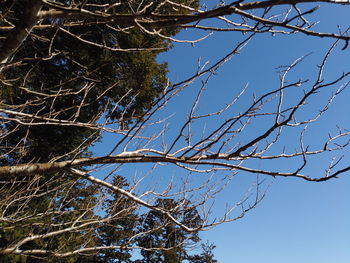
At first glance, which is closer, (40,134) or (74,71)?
(74,71)

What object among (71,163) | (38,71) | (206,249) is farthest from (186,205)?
(206,249)

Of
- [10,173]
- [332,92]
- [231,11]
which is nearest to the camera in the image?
[231,11]

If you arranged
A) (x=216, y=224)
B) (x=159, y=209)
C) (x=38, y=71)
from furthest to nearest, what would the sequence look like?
1. (x=38, y=71)
2. (x=216, y=224)
3. (x=159, y=209)

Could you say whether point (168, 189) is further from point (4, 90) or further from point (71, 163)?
point (4, 90)

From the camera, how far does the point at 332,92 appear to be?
203 centimetres

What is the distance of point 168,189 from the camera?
3375 mm

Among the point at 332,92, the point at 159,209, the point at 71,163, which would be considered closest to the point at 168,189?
the point at 159,209

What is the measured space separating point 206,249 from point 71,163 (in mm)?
32974

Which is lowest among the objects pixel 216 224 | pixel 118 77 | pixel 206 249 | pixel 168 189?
pixel 216 224

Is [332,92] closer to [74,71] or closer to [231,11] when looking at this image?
[231,11]

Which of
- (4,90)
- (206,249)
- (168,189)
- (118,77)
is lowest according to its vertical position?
(168,189)

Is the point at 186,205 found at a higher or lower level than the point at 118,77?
lower

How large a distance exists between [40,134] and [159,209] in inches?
230

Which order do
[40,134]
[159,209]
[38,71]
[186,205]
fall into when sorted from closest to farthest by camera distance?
[159,209], [186,205], [38,71], [40,134]
